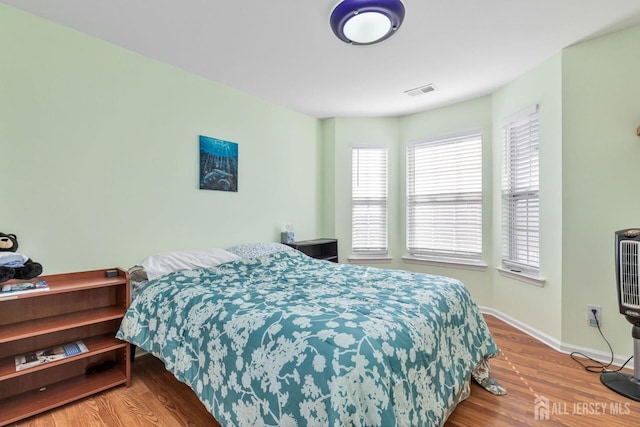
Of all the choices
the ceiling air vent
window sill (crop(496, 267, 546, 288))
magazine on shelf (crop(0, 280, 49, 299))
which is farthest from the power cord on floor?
magazine on shelf (crop(0, 280, 49, 299))

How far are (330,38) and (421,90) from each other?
1417 millimetres

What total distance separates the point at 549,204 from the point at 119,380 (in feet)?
12.2

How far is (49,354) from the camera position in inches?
72.1

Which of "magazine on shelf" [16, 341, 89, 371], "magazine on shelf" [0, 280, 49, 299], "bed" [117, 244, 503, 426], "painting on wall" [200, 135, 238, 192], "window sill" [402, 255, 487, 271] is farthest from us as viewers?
"window sill" [402, 255, 487, 271]

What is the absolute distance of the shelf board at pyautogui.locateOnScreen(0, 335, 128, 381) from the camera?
64.2 inches

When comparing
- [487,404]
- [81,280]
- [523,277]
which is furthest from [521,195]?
[81,280]

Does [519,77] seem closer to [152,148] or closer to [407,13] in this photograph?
[407,13]

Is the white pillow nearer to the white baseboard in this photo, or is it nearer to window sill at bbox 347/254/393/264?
window sill at bbox 347/254/393/264

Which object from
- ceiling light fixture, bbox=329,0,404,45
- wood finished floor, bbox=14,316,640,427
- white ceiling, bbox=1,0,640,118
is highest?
white ceiling, bbox=1,0,640,118

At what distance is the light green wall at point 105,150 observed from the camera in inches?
75.7

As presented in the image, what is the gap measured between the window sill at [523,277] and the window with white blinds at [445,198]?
13.0 inches

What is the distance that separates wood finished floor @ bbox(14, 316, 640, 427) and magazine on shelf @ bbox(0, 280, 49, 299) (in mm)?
→ 755

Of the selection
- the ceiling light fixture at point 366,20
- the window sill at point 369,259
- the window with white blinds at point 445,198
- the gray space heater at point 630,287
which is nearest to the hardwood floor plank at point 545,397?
the gray space heater at point 630,287

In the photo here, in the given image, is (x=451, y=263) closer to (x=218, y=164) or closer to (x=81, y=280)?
(x=218, y=164)
